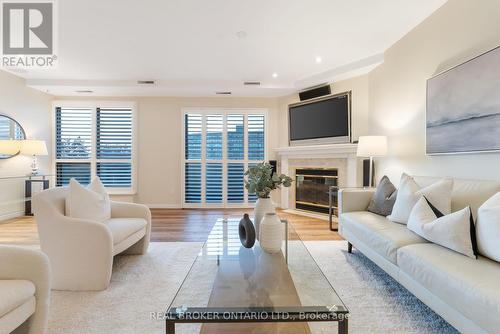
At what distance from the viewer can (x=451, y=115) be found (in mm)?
2479

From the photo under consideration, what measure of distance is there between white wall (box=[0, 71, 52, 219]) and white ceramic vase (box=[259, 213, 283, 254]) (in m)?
4.97

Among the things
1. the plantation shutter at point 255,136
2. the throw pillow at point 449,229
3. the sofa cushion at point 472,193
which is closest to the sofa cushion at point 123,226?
the throw pillow at point 449,229

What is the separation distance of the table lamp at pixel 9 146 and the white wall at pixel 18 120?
19 centimetres

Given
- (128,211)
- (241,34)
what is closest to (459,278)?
(128,211)

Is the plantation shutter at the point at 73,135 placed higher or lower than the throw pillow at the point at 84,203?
higher

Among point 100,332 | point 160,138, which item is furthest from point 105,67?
point 100,332

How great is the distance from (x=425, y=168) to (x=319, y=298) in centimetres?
249

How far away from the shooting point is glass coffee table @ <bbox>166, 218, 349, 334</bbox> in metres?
1.16

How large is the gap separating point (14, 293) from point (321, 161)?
455 cm

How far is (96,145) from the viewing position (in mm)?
5734

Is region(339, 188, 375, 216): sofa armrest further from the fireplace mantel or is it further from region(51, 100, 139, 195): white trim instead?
region(51, 100, 139, 195): white trim

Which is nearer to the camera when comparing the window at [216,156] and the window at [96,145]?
the window at [96,145]

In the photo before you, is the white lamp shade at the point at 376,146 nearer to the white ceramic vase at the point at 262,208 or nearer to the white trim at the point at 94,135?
the white ceramic vase at the point at 262,208

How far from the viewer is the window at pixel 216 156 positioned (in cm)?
586
